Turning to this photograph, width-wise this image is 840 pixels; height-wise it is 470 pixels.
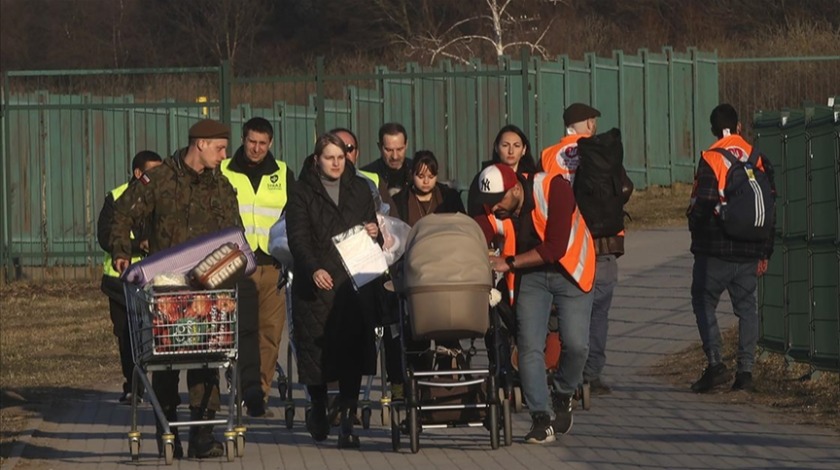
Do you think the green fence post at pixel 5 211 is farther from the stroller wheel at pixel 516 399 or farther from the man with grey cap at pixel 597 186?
→ the stroller wheel at pixel 516 399

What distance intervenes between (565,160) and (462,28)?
148 ft

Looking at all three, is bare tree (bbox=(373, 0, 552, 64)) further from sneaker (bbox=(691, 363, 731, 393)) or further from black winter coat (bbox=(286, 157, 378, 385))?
black winter coat (bbox=(286, 157, 378, 385))

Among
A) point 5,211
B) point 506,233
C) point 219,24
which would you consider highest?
point 219,24

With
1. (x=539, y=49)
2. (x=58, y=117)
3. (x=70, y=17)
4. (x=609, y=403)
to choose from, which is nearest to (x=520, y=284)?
(x=609, y=403)

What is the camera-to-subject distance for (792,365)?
1375cm

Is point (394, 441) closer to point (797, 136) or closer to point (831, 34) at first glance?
point (797, 136)

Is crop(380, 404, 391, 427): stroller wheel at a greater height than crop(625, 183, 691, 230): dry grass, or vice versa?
crop(625, 183, 691, 230): dry grass

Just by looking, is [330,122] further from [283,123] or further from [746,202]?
[746,202]

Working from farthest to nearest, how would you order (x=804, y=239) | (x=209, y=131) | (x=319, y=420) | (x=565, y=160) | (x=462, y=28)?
(x=462, y=28) < (x=804, y=239) < (x=565, y=160) < (x=319, y=420) < (x=209, y=131)

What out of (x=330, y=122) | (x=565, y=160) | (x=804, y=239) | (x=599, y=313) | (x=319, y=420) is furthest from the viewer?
(x=330, y=122)

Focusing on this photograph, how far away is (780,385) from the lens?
1319 centimetres

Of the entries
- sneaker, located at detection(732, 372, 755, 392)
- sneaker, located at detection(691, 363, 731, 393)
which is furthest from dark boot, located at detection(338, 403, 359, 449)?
sneaker, located at detection(732, 372, 755, 392)

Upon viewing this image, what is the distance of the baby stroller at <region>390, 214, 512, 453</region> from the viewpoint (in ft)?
34.5

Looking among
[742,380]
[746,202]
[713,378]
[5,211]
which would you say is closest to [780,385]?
[742,380]
